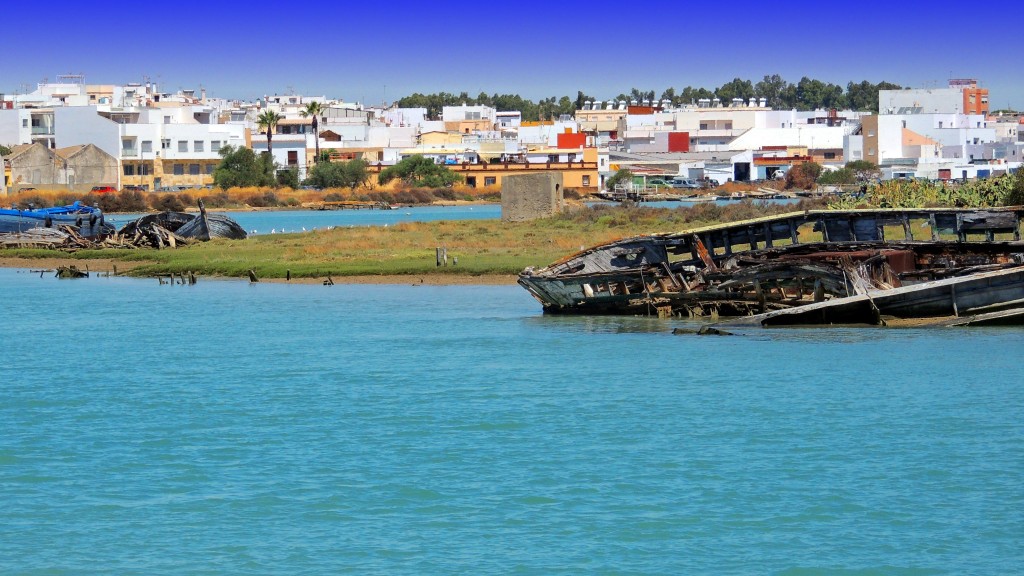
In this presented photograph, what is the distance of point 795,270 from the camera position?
34344 mm

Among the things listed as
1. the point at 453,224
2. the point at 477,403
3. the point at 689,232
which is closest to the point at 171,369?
the point at 477,403

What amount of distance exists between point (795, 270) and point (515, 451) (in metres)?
14.2

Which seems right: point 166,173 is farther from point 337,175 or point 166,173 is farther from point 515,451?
point 515,451

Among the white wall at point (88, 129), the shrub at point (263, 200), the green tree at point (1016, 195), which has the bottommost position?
the green tree at point (1016, 195)

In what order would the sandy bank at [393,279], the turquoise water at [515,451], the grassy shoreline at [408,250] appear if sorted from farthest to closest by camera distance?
the grassy shoreline at [408,250], the sandy bank at [393,279], the turquoise water at [515,451]

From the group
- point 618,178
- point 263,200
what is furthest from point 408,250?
point 618,178

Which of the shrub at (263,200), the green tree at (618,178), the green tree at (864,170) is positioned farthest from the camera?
the green tree at (864,170)

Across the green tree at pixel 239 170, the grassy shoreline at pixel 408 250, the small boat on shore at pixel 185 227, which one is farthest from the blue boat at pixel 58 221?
the green tree at pixel 239 170

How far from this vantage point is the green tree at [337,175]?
152875 millimetres

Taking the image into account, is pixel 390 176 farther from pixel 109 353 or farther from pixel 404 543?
pixel 404 543

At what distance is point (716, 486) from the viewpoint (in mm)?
19750

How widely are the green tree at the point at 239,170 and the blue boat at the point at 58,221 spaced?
229ft

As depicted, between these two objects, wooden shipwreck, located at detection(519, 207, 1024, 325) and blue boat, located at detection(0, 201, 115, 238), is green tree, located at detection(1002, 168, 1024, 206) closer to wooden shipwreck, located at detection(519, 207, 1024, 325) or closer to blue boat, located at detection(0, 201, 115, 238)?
wooden shipwreck, located at detection(519, 207, 1024, 325)

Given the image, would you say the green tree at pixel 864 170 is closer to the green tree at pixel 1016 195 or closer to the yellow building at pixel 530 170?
the yellow building at pixel 530 170
